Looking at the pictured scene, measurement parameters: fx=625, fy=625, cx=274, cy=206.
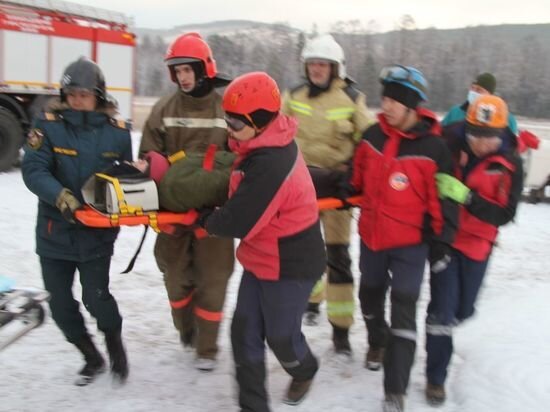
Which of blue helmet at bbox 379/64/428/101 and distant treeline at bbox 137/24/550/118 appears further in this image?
distant treeline at bbox 137/24/550/118

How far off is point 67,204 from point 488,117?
7.56 feet

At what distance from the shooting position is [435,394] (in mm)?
3709

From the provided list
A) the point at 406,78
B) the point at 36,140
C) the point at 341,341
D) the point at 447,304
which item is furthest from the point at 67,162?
the point at 447,304

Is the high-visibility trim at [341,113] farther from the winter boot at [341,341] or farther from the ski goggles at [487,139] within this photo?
the winter boot at [341,341]

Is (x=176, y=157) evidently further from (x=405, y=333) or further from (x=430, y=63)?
(x=430, y=63)

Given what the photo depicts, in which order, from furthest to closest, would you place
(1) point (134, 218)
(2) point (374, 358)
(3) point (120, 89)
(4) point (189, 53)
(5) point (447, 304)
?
(3) point (120, 89) < (2) point (374, 358) < (4) point (189, 53) < (5) point (447, 304) < (1) point (134, 218)

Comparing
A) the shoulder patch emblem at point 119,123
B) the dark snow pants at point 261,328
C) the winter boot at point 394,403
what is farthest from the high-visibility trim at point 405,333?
the shoulder patch emblem at point 119,123

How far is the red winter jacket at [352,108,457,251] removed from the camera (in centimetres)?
342

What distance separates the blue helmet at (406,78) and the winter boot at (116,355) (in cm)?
219

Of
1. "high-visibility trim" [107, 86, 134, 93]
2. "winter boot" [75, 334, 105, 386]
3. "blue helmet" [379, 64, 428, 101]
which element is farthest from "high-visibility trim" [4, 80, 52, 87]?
"blue helmet" [379, 64, 428, 101]

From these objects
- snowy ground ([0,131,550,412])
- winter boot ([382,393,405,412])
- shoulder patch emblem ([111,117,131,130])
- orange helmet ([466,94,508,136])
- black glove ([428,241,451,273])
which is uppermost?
orange helmet ([466,94,508,136])

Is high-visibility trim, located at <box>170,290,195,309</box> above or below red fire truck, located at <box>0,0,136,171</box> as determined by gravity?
below

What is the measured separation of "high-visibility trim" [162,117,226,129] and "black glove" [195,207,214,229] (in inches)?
26.1

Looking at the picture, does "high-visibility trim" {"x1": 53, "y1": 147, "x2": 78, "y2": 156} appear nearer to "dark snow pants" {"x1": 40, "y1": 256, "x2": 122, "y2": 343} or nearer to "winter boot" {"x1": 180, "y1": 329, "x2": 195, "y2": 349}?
"dark snow pants" {"x1": 40, "y1": 256, "x2": 122, "y2": 343}
